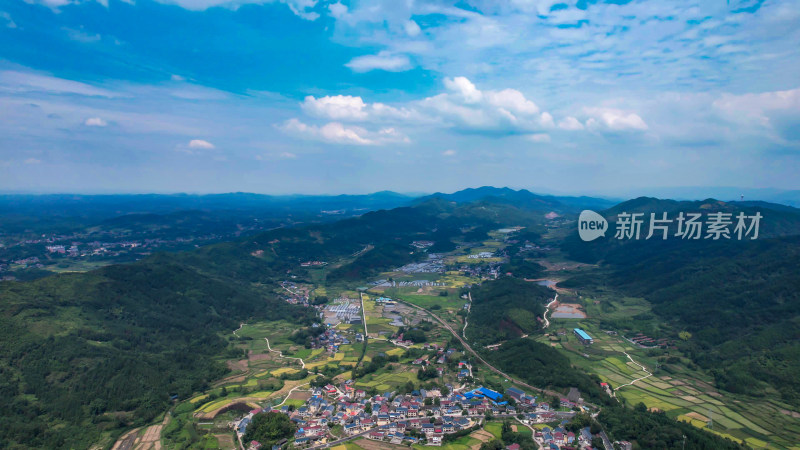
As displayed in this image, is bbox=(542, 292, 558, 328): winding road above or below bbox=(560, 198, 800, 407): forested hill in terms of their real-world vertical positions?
below

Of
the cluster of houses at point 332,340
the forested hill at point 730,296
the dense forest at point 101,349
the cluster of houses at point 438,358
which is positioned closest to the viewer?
the dense forest at point 101,349

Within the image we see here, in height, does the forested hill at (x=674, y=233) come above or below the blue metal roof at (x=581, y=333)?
above

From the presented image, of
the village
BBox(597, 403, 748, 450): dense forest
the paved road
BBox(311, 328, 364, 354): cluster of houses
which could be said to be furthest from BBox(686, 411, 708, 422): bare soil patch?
BBox(311, 328, 364, 354): cluster of houses

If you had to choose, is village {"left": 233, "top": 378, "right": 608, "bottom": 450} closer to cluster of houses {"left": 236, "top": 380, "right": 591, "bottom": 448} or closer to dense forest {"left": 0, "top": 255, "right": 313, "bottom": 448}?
cluster of houses {"left": 236, "top": 380, "right": 591, "bottom": 448}

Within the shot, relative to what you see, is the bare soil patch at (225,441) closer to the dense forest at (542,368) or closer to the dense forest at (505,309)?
the dense forest at (542,368)

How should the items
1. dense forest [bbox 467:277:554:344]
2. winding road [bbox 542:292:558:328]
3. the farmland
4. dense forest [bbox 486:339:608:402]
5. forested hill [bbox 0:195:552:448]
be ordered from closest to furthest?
the farmland → forested hill [bbox 0:195:552:448] → dense forest [bbox 486:339:608:402] → dense forest [bbox 467:277:554:344] → winding road [bbox 542:292:558:328]

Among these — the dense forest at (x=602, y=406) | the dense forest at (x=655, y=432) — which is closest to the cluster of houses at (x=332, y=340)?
the dense forest at (x=602, y=406)
